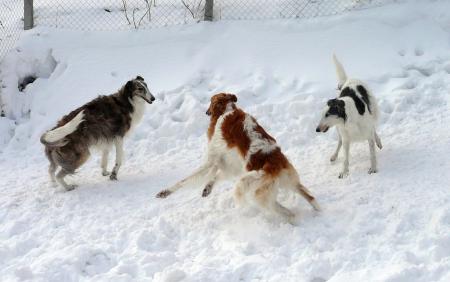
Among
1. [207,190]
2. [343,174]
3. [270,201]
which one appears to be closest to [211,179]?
[207,190]

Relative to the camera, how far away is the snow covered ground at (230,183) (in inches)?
157

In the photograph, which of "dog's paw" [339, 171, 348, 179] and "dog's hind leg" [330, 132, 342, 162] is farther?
"dog's hind leg" [330, 132, 342, 162]

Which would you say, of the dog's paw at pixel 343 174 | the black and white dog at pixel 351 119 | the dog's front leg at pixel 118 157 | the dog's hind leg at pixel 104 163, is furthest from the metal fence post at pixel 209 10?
the dog's paw at pixel 343 174

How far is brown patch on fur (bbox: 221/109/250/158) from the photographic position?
4.76 meters

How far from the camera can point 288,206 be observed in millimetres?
4898

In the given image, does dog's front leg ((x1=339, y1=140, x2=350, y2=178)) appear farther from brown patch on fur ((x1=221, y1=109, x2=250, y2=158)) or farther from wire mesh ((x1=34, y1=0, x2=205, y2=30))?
wire mesh ((x1=34, y1=0, x2=205, y2=30))

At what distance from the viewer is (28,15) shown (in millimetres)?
9203

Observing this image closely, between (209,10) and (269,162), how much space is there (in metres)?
5.17

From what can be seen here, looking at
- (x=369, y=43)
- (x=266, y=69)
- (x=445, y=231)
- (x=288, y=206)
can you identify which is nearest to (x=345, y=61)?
(x=369, y=43)

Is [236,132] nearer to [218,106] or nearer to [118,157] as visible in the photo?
[218,106]

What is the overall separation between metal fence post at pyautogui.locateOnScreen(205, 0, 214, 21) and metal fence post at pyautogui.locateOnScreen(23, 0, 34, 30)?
3.19m

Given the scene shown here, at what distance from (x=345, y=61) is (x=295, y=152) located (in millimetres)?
2469

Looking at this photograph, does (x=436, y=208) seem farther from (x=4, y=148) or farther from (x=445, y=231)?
(x=4, y=148)

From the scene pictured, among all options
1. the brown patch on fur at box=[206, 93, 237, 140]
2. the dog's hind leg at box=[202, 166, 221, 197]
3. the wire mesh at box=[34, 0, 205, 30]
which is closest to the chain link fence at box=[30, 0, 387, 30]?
the wire mesh at box=[34, 0, 205, 30]
